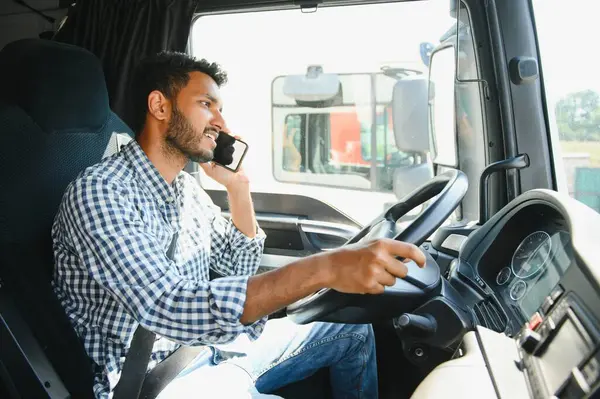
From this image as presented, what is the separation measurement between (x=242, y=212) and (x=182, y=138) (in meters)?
0.42

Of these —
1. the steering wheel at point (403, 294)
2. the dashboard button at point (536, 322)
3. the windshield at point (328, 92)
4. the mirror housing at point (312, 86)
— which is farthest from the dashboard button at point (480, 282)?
the mirror housing at point (312, 86)

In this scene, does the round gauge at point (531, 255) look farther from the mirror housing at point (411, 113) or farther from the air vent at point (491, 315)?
the mirror housing at point (411, 113)

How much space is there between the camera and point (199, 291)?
3.44ft

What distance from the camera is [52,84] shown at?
52.5 inches

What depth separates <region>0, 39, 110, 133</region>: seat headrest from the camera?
1294 mm

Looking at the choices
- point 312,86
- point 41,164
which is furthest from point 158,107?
point 312,86

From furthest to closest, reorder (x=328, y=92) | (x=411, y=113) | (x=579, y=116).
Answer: (x=328, y=92)
(x=411, y=113)
(x=579, y=116)

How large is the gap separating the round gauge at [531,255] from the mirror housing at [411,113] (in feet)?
3.22

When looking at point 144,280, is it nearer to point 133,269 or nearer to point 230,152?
point 133,269

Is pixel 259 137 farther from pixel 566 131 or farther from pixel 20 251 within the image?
pixel 20 251

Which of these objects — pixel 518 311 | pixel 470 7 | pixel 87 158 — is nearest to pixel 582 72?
pixel 470 7

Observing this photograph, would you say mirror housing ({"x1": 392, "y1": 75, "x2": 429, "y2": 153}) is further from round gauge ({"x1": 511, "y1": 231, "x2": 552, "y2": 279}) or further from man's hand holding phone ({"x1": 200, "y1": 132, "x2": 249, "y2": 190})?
round gauge ({"x1": 511, "y1": 231, "x2": 552, "y2": 279})

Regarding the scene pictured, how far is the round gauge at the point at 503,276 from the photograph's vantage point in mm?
1305

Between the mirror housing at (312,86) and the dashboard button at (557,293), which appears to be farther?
the mirror housing at (312,86)
